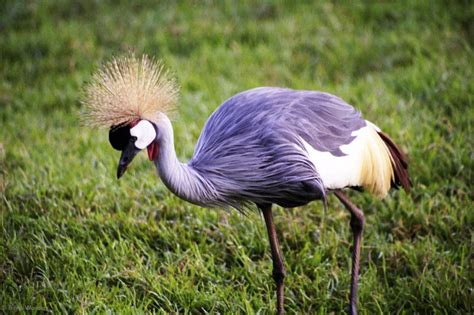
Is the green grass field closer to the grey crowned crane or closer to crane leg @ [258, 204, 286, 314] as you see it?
crane leg @ [258, 204, 286, 314]

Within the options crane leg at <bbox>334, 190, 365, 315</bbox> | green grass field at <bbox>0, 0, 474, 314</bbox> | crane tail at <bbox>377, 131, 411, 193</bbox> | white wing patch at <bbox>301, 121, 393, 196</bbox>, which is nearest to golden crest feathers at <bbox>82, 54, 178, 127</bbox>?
green grass field at <bbox>0, 0, 474, 314</bbox>

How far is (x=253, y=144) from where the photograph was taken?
253cm

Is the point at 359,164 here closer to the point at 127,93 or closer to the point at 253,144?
the point at 253,144

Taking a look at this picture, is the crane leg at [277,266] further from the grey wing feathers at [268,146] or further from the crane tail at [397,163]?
the crane tail at [397,163]

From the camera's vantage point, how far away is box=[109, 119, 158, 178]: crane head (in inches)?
90.4

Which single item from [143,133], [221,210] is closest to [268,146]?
[143,133]

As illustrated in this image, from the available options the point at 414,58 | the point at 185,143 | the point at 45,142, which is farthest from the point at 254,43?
the point at 45,142

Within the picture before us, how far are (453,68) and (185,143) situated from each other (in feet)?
6.37

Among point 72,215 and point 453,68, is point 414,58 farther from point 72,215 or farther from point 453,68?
point 72,215

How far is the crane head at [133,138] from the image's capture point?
90.4 inches

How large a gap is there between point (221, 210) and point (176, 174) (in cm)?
105

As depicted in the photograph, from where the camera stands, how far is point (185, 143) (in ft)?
13.0

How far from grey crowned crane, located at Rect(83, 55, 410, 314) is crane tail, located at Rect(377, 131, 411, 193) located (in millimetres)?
57

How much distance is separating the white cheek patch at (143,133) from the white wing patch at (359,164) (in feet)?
2.04
